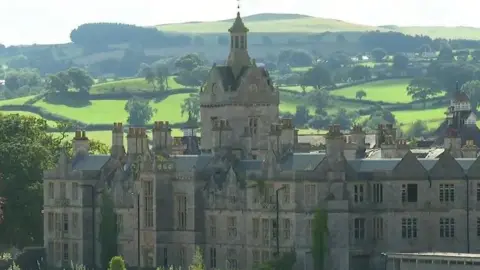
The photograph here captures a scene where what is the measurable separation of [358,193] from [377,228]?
2.03 metres

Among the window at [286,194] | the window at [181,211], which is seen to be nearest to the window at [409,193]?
the window at [286,194]

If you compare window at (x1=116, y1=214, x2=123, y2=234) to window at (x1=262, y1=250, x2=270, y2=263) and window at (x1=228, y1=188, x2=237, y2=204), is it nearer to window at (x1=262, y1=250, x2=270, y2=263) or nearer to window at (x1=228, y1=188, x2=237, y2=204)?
window at (x1=228, y1=188, x2=237, y2=204)

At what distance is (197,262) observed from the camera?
107 meters

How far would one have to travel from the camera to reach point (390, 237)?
4311 inches

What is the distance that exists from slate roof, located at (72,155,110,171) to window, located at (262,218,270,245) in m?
13.7

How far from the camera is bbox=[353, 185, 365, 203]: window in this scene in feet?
358

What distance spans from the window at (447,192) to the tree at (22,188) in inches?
1082

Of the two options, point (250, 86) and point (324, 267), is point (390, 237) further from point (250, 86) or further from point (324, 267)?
point (250, 86)

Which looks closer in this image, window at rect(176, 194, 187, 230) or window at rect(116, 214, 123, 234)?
window at rect(176, 194, 187, 230)

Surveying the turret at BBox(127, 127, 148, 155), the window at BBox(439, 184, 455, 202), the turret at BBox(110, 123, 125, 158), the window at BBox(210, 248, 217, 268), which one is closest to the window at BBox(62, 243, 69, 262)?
the turret at BBox(110, 123, 125, 158)

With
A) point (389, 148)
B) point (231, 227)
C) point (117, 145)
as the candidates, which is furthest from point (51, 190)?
point (389, 148)

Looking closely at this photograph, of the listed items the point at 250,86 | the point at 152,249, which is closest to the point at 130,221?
the point at 152,249

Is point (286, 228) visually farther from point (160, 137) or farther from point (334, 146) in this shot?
point (160, 137)

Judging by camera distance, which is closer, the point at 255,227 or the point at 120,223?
the point at 255,227
